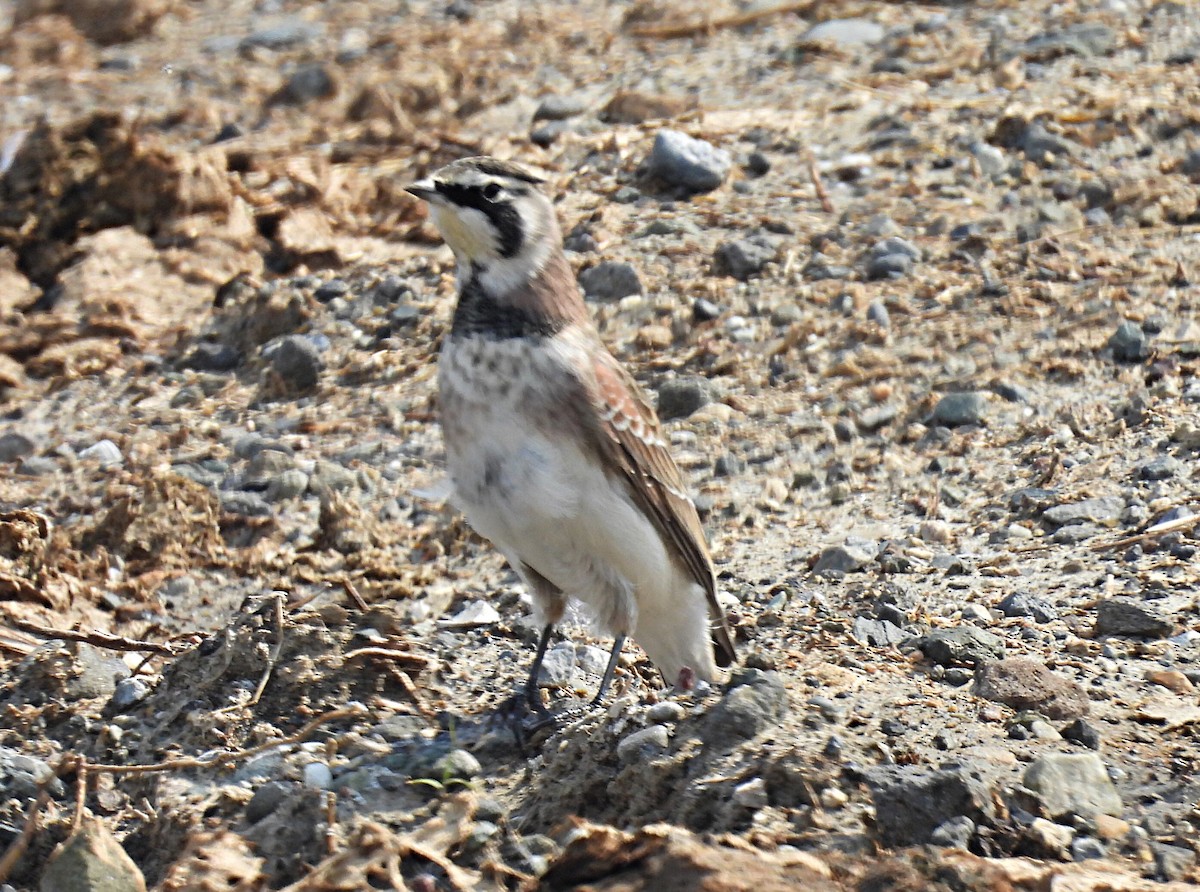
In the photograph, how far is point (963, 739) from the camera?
16.3 feet

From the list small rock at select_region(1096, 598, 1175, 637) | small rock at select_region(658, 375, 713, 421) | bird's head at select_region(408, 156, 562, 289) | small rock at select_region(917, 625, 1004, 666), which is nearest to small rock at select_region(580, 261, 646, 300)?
small rock at select_region(658, 375, 713, 421)

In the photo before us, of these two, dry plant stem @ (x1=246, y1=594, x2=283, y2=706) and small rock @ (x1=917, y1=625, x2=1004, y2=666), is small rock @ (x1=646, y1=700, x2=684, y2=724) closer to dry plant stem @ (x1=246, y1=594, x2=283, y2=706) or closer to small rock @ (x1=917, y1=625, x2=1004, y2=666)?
small rock @ (x1=917, y1=625, x2=1004, y2=666)

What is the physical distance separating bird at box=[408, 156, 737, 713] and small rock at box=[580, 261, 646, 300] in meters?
3.11

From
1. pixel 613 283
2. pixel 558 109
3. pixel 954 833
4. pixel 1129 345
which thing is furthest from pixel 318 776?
pixel 558 109

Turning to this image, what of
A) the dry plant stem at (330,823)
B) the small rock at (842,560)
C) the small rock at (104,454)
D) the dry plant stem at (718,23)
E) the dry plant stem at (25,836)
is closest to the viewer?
the dry plant stem at (330,823)

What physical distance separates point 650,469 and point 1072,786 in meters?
2.09

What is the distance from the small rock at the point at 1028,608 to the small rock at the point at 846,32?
7034 mm

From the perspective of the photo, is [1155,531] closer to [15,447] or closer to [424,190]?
[424,190]

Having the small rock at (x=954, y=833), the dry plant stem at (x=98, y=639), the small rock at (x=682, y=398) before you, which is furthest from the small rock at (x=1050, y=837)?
the small rock at (x=682, y=398)

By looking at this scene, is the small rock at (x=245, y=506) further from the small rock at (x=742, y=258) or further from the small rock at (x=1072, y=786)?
the small rock at (x=1072, y=786)

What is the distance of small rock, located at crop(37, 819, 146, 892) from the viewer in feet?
15.1

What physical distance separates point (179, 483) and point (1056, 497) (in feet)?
13.9

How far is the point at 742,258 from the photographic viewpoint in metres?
9.48

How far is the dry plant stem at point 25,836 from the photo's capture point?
15.7 ft
